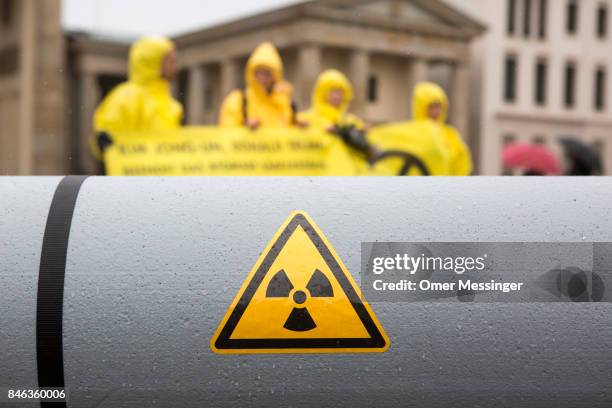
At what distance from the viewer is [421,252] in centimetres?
237

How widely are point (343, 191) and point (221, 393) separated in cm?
66

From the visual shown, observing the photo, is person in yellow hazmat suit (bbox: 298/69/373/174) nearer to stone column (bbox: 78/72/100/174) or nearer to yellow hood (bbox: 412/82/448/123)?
yellow hood (bbox: 412/82/448/123)

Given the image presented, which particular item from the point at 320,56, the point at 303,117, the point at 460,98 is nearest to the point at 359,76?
the point at 320,56

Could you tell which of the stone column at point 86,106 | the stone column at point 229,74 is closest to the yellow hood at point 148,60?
the stone column at point 86,106

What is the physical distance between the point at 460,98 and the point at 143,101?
18.8m

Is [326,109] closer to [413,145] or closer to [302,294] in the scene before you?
[413,145]

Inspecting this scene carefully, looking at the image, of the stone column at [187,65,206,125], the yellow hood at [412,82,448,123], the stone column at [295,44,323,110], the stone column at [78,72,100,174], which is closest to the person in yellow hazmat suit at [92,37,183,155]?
the yellow hood at [412,82,448,123]

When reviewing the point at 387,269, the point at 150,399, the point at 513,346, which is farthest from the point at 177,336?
the point at 513,346

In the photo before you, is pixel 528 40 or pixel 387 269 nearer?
pixel 387 269

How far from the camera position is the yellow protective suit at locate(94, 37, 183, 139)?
23.0 feet

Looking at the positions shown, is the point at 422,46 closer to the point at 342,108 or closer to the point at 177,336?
the point at 342,108

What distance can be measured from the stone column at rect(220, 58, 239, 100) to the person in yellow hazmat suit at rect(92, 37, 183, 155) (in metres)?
15.7

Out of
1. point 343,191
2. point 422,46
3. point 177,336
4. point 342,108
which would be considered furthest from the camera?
point 422,46

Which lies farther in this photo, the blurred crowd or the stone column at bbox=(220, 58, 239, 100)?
the stone column at bbox=(220, 58, 239, 100)
